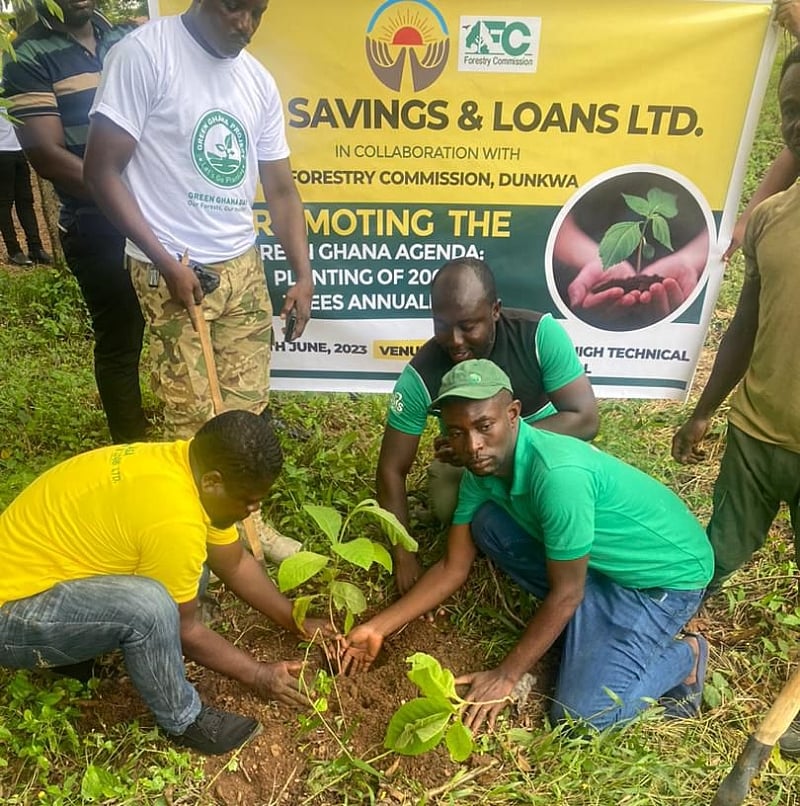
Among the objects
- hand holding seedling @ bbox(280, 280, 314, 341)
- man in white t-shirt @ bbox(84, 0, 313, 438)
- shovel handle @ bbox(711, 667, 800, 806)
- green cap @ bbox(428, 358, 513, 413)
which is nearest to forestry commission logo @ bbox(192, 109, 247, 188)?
man in white t-shirt @ bbox(84, 0, 313, 438)

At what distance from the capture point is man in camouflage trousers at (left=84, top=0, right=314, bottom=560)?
8.00ft

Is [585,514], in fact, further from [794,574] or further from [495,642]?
[794,574]

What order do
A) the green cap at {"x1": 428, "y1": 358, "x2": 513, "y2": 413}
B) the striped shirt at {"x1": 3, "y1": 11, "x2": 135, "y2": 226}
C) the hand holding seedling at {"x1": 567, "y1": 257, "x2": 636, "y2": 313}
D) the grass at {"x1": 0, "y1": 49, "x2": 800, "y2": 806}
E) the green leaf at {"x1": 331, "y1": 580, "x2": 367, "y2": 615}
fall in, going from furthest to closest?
the hand holding seedling at {"x1": 567, "y1": 257, "x2": 636, "y2": 313}
the striped shirt at {"x1": 3, "y1": 11, "x2": 135, "y2": 226}
the green leaf at {"x1": 331, "y1": 580, "x2": 367, "y2": 615}
the grass at {"x1": 0, "y1": 49, "x2": 800, "y2": 806}
the green cap at {"x1": 428, "y1": 358, "x2": 513, "y2": 413}

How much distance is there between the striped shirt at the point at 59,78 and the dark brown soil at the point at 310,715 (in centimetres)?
191

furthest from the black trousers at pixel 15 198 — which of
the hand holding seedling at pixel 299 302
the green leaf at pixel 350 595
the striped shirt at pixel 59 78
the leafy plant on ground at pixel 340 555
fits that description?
the green leaf at pixel 350 595

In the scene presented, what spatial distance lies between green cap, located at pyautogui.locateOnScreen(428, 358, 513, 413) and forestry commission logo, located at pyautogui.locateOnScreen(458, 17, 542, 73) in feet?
5.35

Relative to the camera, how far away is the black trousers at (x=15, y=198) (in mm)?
5848

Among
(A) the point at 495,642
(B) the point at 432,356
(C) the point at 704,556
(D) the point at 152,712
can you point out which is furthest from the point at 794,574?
(D) the point at 152,712

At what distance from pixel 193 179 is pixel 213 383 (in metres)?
0.71

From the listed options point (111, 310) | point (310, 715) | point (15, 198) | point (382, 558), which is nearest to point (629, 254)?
point (382, 558)

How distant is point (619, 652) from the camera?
2.42 meters

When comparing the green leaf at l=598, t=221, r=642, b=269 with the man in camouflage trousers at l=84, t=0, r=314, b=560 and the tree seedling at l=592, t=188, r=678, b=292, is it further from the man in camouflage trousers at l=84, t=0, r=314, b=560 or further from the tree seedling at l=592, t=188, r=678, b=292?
the man in camouflage trousers at l=84, t=0, r=314, b=560

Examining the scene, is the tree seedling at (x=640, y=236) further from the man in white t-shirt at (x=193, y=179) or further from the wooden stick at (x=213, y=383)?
the wooden stick at (x=213, y=383)

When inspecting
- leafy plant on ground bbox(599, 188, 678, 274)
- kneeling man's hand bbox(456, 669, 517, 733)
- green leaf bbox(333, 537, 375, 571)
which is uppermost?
leafy plant on ground bbox(599, 188, 678, 274)
